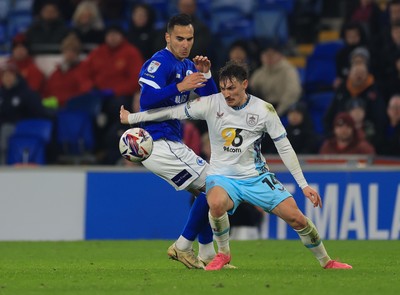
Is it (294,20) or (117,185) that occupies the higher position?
(294,20)

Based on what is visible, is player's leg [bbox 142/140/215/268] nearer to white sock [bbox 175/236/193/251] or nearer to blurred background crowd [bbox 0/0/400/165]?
white sock [bbox 175/236/193/251]

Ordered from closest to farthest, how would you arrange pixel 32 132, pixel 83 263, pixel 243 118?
pixel 243 118 → pixel 83 263 → pixel 32 132

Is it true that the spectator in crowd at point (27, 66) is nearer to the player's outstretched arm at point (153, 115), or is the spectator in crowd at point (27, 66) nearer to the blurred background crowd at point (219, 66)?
the blurred background crowd at point (219, 66)

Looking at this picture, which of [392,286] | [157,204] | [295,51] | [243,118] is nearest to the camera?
[392,286]

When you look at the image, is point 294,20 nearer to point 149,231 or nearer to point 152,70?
point 149,231

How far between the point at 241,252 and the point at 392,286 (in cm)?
404

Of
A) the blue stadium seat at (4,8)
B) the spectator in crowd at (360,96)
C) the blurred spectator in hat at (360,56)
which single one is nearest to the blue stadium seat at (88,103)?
the spectator in crowd at (360,96)

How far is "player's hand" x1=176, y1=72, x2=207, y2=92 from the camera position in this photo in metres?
9.87

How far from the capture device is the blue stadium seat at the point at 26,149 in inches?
687

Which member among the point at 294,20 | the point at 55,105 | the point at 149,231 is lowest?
the point at 149,231

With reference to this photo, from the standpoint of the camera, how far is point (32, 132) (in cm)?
1762

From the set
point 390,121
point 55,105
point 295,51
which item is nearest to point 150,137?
point 390,121

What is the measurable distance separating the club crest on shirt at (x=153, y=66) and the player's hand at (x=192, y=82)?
1.26ft

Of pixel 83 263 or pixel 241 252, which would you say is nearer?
pixel 83 263
